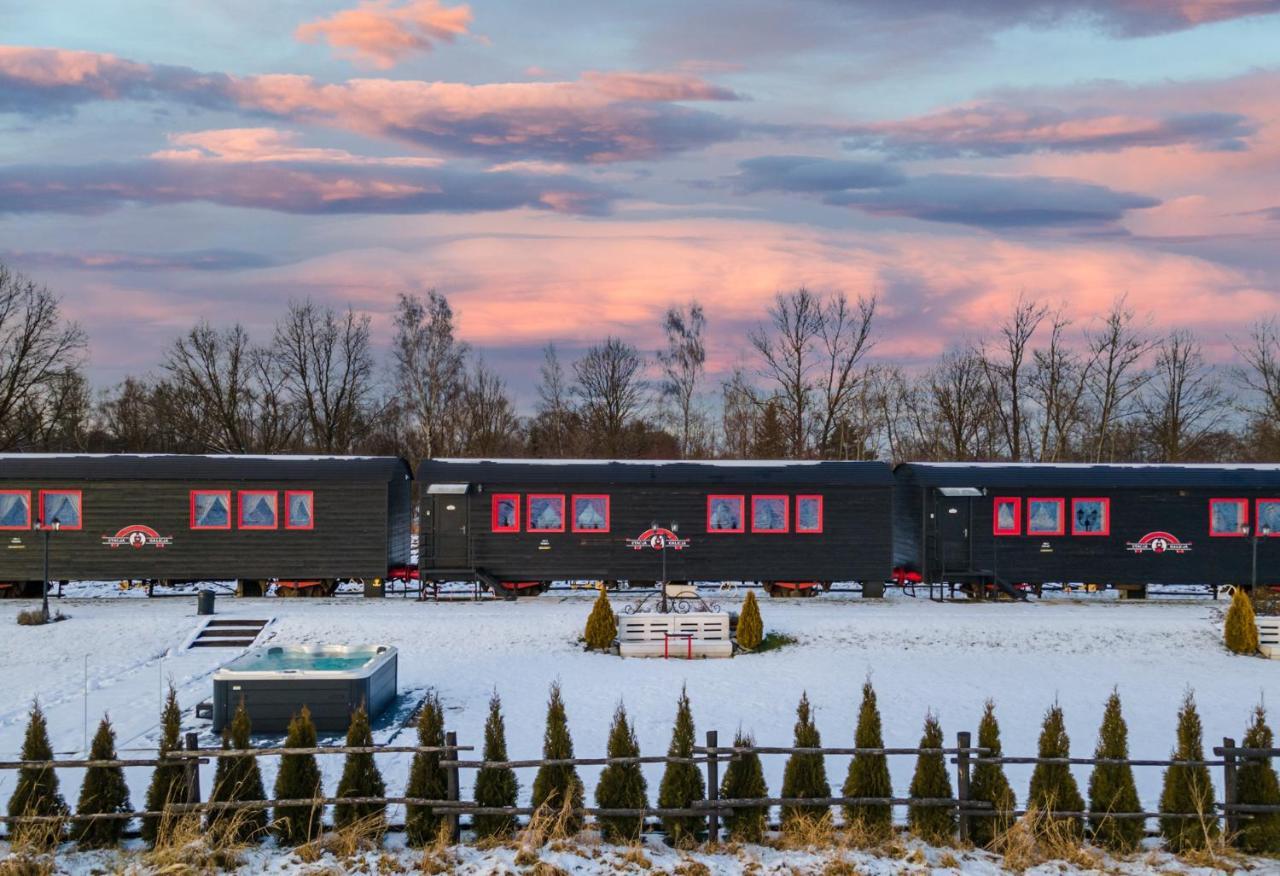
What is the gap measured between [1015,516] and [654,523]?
364 inches

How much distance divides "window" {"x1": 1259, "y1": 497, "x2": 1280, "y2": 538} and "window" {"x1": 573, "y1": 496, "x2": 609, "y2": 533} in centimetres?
1677

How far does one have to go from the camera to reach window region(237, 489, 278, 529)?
26.0 metres

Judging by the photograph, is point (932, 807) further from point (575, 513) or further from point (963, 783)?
point (575, 513)

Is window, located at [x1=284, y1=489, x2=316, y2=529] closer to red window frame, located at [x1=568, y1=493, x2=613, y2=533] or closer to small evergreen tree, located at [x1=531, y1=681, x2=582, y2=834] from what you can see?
red window frame, located at [x1=568, y1=493, x2=613, y2=533]

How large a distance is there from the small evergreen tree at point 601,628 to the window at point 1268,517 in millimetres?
17624

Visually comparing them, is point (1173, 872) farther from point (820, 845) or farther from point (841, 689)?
point (841, 689)

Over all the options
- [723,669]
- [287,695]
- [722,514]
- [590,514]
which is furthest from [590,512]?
[287,695]

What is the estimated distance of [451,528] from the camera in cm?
2620

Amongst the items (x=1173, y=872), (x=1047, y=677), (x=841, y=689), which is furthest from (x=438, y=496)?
(x=1173, y=872)

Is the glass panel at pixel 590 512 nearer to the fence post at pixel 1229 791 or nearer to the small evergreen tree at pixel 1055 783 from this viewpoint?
the small evergreen tree at pixel 1055 783

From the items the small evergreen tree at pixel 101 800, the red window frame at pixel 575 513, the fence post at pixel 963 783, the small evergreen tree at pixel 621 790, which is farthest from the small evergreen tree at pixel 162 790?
the red window frame at pixel 575 513

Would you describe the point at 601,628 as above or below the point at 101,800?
above

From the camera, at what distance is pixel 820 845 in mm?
10727

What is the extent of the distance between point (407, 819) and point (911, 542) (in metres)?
19.3
